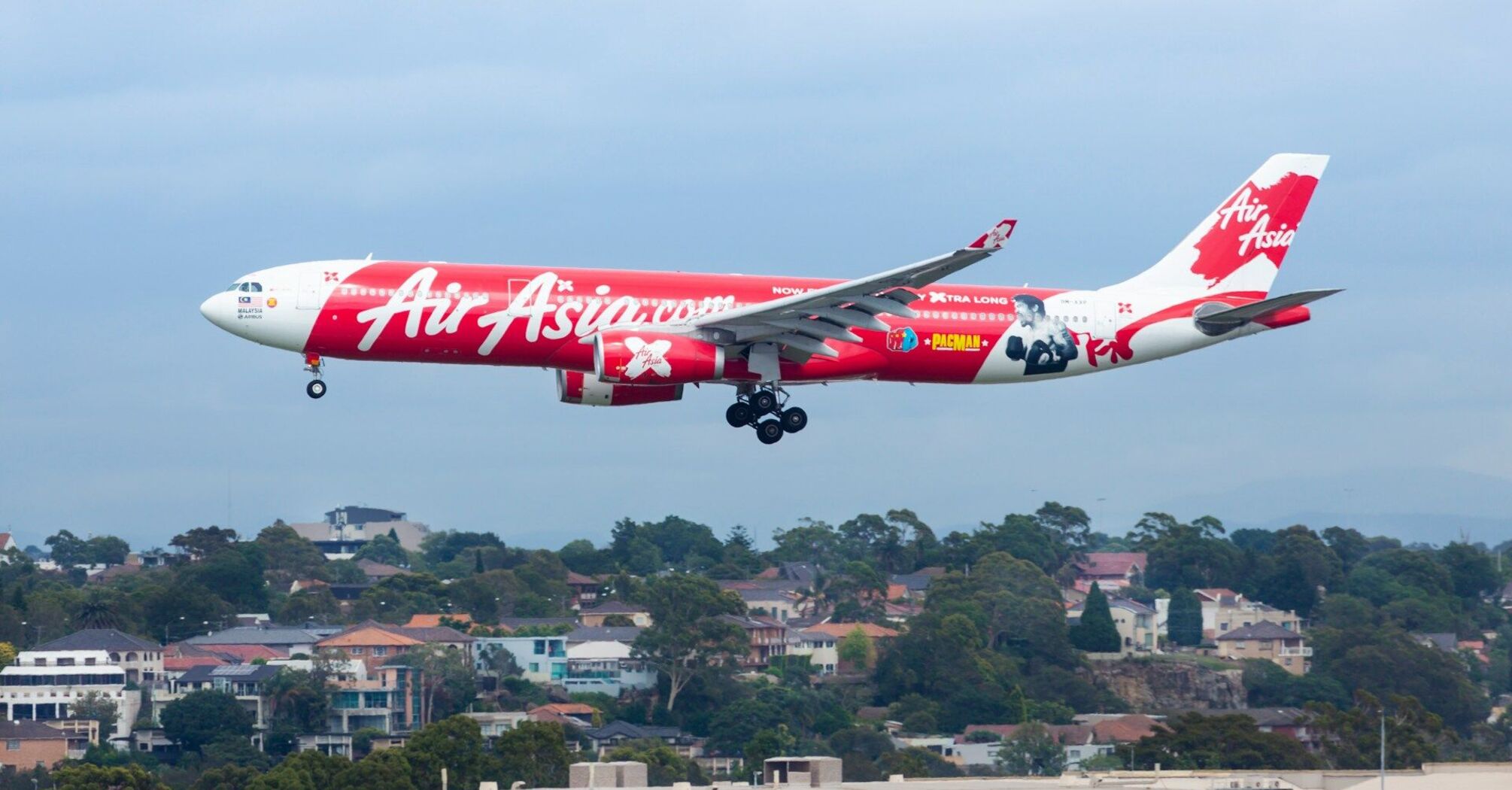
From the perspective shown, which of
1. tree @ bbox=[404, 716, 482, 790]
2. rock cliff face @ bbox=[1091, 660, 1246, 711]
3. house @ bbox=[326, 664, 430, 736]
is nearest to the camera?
Answer: tree @ bbox=[404, 716, 482, 790]

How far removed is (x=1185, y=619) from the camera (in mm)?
145250

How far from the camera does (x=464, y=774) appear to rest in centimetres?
7875

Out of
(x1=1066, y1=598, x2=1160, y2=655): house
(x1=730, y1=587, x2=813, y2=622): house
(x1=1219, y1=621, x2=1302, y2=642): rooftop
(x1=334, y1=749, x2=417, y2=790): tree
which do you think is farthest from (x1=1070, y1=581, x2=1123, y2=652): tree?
(x1=334, y1=749, x2=417, y2=790): tree

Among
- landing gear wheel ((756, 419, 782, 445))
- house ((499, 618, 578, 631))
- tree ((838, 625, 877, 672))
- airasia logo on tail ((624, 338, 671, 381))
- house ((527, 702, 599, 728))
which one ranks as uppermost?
airasia logo on tail ((624, 338, 671, 381))

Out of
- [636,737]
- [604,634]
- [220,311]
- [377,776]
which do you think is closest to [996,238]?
[220,311]

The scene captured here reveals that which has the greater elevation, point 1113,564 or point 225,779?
point 1113,564

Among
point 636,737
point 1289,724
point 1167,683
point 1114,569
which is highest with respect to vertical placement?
point 1114,569

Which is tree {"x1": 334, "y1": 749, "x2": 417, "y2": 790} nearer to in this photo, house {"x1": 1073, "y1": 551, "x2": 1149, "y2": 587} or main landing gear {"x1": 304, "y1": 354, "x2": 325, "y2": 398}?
main landing gear {"x1": 304, "y1": 354, "x2": 325, "y2": 398}

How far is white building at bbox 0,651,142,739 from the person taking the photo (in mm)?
112938

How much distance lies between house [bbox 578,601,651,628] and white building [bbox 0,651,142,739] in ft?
108

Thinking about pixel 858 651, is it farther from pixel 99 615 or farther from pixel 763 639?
pixel 99 615

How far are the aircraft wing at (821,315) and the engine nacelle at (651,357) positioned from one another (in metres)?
0.54

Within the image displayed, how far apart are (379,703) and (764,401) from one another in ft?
208

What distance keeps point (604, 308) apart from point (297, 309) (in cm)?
765
